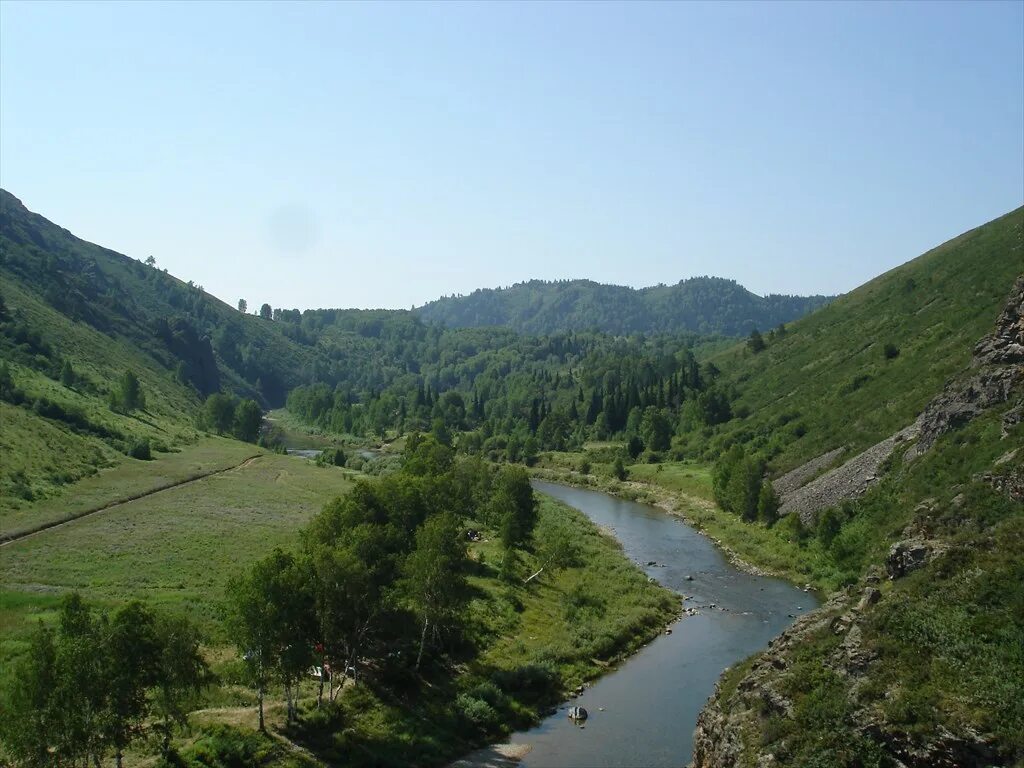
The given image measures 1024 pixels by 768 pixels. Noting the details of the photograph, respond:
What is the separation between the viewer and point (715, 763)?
34156 millimetres

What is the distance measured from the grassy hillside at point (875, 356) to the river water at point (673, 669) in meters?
28.7

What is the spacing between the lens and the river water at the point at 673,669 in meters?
40.2

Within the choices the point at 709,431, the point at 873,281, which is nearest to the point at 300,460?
the point at 709,431

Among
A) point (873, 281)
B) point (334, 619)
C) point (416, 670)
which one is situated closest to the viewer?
point (334, 619)

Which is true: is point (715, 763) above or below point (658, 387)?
below

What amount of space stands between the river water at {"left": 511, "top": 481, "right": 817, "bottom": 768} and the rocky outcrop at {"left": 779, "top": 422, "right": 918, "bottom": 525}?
10561 mm

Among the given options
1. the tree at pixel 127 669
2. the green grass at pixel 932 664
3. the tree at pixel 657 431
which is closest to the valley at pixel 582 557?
the green grass at pixel 932 664

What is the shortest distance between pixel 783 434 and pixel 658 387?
7933 centimetres

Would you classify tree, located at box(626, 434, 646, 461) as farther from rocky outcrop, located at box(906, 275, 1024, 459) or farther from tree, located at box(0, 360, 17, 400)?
tree, located at box(0, 360, 17, 400)

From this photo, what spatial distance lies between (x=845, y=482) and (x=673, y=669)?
41614 millimetres

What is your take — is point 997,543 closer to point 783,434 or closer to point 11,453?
point 783,434

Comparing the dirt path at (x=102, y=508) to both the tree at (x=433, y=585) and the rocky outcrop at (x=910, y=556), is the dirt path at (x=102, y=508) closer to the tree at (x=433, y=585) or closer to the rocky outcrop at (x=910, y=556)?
the tree at (x=433, y=585)

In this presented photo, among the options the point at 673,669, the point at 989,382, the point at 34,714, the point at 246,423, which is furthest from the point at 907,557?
the point at 246,423

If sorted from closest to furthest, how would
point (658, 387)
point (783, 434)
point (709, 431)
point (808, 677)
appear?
point (808, 677), point (783, 434), point (709, 431), point (658, 387)
